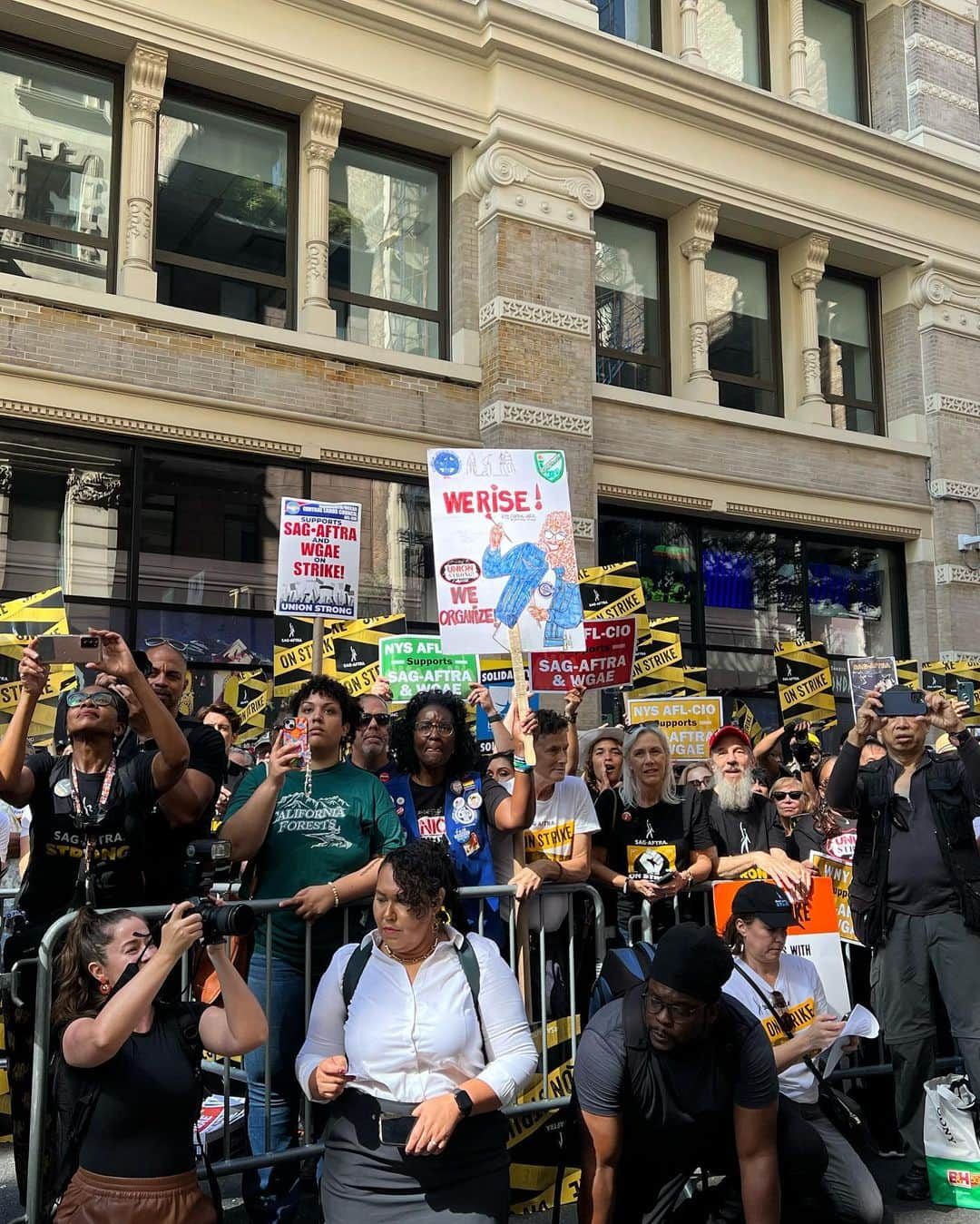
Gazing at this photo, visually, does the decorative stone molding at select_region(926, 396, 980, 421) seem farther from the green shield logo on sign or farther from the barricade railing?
the barricade railing

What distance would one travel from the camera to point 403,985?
387cm

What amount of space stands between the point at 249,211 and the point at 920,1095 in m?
11.2

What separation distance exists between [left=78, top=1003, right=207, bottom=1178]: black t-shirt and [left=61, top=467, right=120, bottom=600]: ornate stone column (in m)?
8.49

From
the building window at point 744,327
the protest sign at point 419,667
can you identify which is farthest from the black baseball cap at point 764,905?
the building window at point 744,327

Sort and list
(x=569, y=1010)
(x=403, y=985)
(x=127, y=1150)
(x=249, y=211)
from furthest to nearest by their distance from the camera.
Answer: (x=249, y=211)
(x=569, y=1010)
(x=403, y=985)
(x=127, y=1150)

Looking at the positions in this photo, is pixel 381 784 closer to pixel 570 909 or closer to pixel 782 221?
pixel 570 909

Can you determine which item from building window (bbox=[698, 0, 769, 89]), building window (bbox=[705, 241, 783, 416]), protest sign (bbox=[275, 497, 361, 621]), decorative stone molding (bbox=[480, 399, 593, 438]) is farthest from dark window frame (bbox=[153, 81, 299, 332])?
building window (bbox=[698, 0, 769, 89])

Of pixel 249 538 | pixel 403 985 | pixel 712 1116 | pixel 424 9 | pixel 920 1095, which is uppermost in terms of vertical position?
pixel 424 9

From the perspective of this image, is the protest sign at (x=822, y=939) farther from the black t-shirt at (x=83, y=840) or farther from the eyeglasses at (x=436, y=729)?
the black t-shirt at (x=83, y=840)

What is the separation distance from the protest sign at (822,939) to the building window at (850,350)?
12377 millimetres

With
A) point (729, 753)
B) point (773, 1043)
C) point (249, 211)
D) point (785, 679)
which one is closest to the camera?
point (773, 1043)

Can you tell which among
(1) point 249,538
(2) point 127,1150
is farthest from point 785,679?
(2) point 127,1150

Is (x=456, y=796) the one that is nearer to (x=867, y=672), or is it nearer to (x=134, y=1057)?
(x=134, y=1057)

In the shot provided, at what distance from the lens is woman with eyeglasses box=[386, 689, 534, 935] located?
17.2ft
